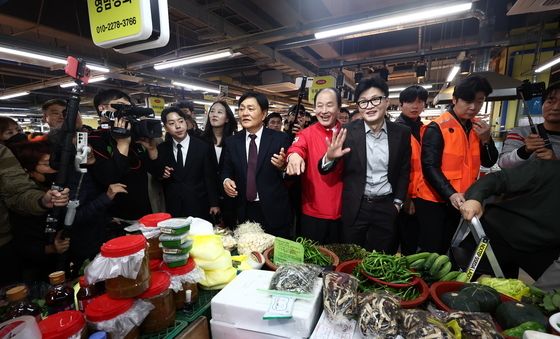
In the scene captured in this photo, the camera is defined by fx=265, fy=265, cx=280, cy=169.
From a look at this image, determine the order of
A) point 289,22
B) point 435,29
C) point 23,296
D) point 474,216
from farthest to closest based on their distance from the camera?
1. point 435,29
2. point 289,22
3. point 474,216
4. point 23,296

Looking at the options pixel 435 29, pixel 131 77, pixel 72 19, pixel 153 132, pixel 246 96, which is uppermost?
pixel 435 29

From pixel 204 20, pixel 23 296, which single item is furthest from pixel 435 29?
pixel 23 296

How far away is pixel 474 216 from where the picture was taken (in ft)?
5.05

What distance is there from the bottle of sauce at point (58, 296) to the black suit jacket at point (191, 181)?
1.73m

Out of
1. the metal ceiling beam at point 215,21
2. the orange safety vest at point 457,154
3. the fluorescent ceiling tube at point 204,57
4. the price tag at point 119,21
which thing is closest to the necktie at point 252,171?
the price tag at point 119,21

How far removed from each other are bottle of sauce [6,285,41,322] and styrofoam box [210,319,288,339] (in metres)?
0.61

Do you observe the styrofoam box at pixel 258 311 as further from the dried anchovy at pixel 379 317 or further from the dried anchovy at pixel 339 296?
the dried anchovy at pixel 379 317

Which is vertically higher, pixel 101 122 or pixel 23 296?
pixel 101 122

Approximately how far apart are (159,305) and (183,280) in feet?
0.41

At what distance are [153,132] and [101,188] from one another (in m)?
0.65

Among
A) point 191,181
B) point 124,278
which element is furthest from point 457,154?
point 124,278

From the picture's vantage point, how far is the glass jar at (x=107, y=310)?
85cm

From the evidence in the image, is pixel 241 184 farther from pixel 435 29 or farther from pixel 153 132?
pixel 435 29

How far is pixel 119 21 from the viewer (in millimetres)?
2074
